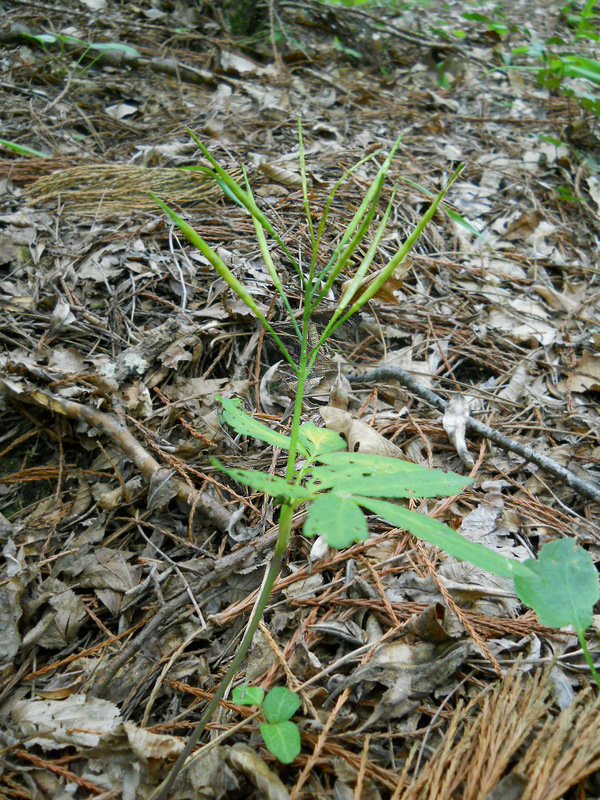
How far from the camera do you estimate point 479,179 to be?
3.36m

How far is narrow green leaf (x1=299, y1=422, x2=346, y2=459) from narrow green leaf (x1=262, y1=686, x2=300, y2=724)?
0.48 m

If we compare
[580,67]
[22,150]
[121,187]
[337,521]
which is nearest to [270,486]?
[337,521]

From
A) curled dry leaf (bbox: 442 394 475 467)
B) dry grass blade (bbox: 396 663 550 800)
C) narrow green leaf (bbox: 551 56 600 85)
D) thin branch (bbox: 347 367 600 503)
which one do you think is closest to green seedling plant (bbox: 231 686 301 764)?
dry grass blade (bbox: 396 663 550 800)

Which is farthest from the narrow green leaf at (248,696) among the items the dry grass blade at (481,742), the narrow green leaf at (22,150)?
the narrow green leaf at (22,150)

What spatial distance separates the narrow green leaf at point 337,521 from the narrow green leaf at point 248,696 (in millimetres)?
556

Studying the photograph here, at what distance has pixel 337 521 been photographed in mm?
737

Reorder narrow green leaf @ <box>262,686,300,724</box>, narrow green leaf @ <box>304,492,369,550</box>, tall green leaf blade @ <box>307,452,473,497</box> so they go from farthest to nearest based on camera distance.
Result: 1. narrow green leaf @ <box>262,686,300,724</box>
2. tall green leaf blade @ <box>307,452,473,497</box>
3. narrow green leaf @ <box>304,492,369,550</box>

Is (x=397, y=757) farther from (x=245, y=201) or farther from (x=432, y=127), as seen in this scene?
(x=432, y=127)

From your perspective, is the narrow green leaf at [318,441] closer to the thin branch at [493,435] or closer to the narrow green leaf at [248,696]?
the narrow green leaf at [248,696]

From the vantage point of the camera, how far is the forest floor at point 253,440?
1.10m

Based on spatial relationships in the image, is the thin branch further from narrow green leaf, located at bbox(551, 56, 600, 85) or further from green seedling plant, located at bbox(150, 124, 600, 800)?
narrow green leaf, located at bbox(551, 56, 600, 85)

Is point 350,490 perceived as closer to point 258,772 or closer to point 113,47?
point 258,772

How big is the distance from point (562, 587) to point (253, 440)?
105 cm

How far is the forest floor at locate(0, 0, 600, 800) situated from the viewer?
43.1 inches
